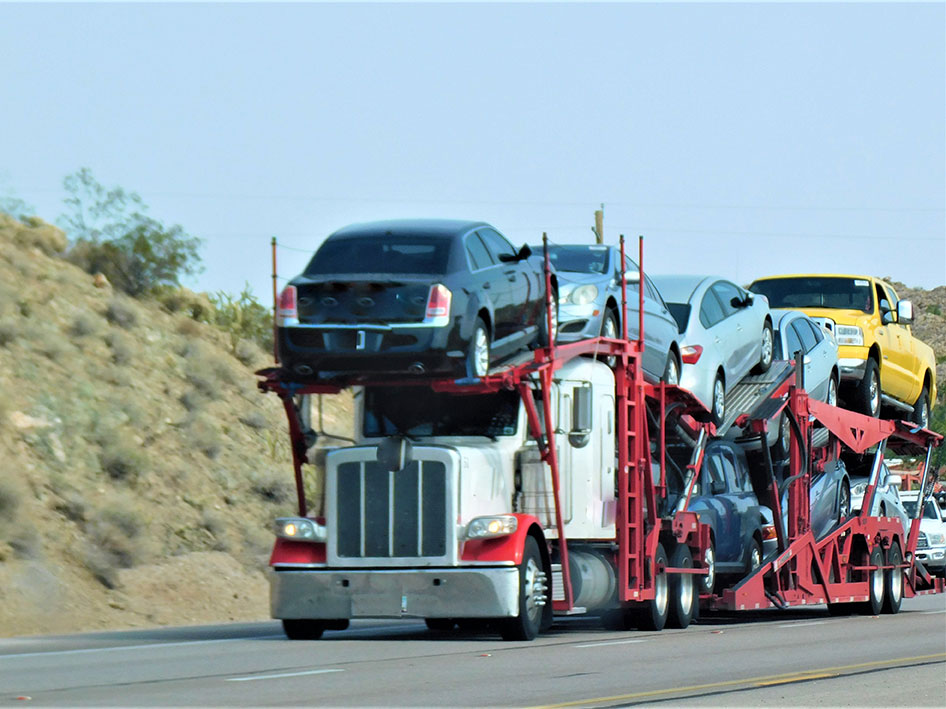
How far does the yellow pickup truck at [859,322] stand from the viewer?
23531 millimetres

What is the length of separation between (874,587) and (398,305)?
425 inches

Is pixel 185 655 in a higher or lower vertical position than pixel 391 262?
lower

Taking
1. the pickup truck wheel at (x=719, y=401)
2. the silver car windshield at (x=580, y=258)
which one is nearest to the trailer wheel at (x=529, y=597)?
the silver car windshield at (x=580, y=258)

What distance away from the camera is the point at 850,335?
23.5 metres

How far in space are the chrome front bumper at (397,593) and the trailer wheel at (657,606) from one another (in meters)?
2.75

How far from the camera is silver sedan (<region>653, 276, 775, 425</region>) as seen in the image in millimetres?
18828

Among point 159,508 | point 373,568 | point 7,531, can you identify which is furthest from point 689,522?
point 159,508

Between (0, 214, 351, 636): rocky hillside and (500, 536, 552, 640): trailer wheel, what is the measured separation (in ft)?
9.88

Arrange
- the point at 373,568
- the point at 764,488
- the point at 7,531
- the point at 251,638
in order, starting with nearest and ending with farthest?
the point at 373,568, the point at 251,638, the point at 764,488, the point at 7,531

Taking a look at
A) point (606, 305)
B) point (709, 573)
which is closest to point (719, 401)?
point (709, 573)

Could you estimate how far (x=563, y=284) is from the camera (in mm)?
16906

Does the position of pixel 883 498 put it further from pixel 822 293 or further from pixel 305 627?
pixel 305 627

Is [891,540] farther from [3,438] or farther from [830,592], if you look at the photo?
[3,438]

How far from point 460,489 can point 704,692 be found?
4362mm
